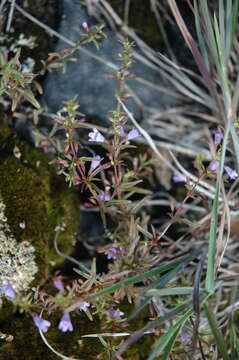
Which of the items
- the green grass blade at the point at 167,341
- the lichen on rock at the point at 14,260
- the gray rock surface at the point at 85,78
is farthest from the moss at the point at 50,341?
the gray rock surface at the point at 85,78

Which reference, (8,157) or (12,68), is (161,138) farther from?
(12,68)

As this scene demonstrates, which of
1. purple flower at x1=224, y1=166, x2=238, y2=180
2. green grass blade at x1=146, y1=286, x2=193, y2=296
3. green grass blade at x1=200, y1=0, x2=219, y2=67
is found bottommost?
green grass blade at x1=146, y1=286, x2=193, y2=296

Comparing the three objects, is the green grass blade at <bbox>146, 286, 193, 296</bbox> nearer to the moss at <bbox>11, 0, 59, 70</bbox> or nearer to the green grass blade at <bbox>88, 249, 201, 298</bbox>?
the green grass blade at <bbox>88, 249, 201, 298</bbox>

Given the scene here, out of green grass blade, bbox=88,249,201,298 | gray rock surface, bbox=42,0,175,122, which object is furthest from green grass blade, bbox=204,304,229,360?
gray rock surface, bbox=42,0,175,122

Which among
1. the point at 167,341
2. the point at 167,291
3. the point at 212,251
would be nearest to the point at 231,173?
the point at 212,251

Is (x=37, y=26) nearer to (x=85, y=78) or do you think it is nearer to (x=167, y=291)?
(x=85, y=78)
